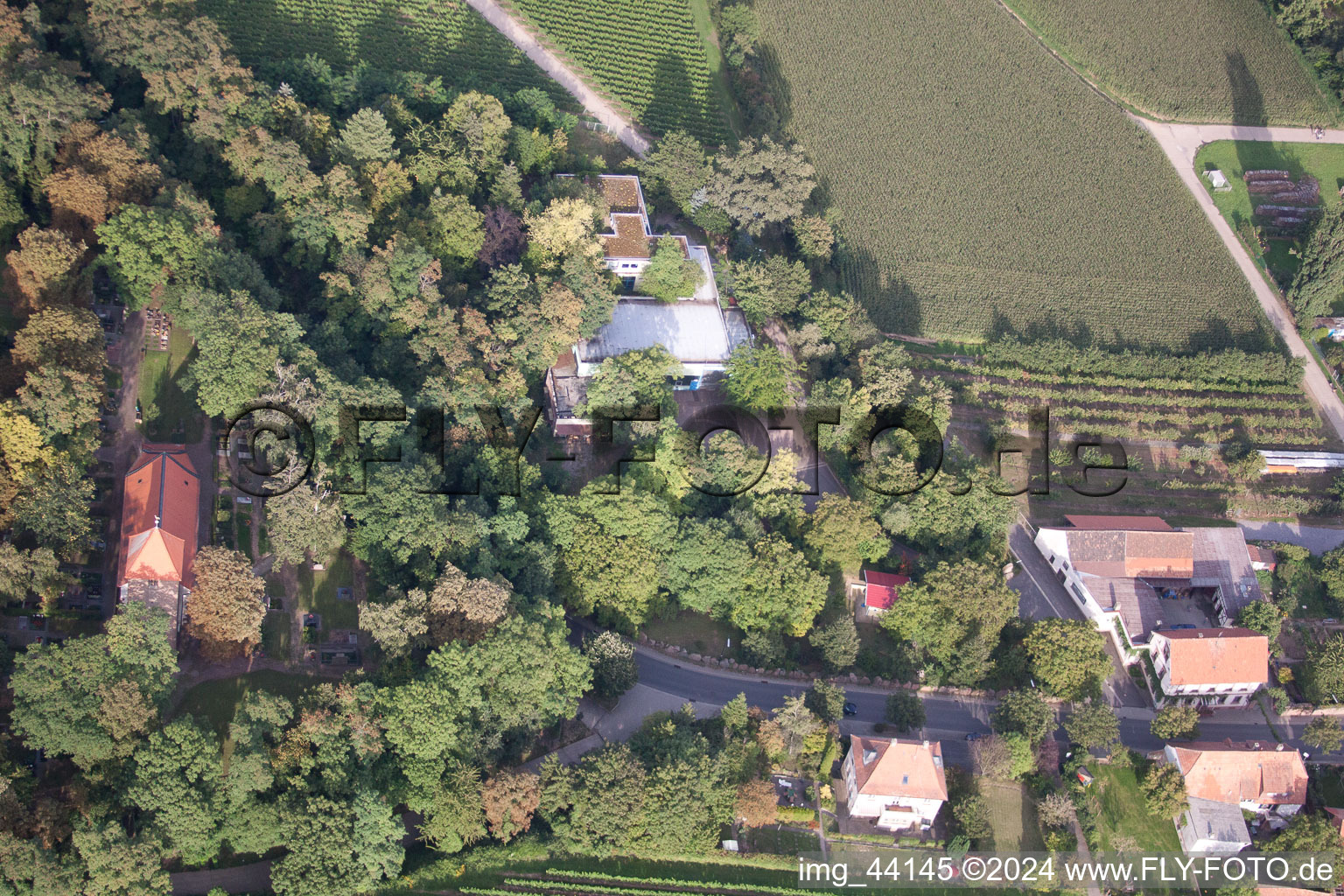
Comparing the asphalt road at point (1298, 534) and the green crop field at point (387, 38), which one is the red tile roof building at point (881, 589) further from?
the green crop field at point (387, 38)

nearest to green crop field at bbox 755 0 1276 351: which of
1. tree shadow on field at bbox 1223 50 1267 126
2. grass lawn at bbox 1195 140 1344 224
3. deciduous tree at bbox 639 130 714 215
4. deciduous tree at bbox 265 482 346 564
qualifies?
grass lawn at bbox 1195 140 1344 224

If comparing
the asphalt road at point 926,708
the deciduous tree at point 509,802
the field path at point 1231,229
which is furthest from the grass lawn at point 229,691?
the field path at point 1231,229

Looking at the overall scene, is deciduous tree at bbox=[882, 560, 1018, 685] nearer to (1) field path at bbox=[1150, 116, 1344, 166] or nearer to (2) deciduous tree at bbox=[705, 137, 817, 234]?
(2) deciduous tree at bbox=[705, 137, 817, 234]

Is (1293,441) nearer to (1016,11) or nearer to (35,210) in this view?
(1016,11)

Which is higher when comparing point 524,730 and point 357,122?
point 357,122

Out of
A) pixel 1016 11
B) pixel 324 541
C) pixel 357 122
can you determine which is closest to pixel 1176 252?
pixel 1016 11
